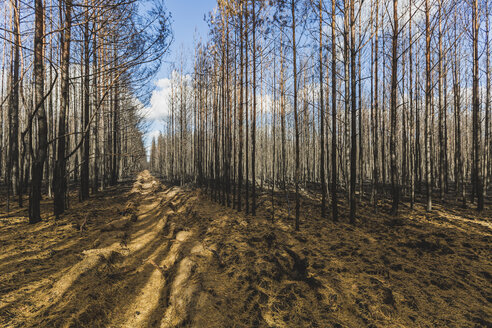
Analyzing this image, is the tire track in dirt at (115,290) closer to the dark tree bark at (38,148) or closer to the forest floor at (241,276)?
the forest floor at (241,276)

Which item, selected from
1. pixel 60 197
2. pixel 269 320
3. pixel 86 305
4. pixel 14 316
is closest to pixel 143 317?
pixel 86 305

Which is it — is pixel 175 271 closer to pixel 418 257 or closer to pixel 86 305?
pixel 86 305

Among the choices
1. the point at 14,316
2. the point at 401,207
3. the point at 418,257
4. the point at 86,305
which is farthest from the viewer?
the point at 401,207

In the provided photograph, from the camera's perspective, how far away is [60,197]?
6.29m

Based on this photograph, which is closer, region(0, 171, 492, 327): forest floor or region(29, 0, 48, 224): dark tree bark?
region(0, 171, 492, 327): forest floor

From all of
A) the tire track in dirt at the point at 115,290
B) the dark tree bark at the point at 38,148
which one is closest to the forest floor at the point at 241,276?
the tire track in dirt at the point at 115,290

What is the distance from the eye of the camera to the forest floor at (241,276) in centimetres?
262

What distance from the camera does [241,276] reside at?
358cm

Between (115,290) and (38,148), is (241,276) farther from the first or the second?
(38,148)

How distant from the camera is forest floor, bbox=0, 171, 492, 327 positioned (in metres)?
2.62

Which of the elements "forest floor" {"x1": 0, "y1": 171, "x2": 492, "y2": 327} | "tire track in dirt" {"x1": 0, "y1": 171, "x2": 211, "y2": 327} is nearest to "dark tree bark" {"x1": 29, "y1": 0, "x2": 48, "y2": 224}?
"forest floor" {"x1": 0, "y1": 171, "x2": 492, "y2": 327}

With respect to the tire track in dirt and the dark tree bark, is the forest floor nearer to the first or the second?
the tire track in dirt

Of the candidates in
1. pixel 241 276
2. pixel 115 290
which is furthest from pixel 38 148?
pixel 241 276

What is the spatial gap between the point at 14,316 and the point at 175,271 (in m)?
1.89
